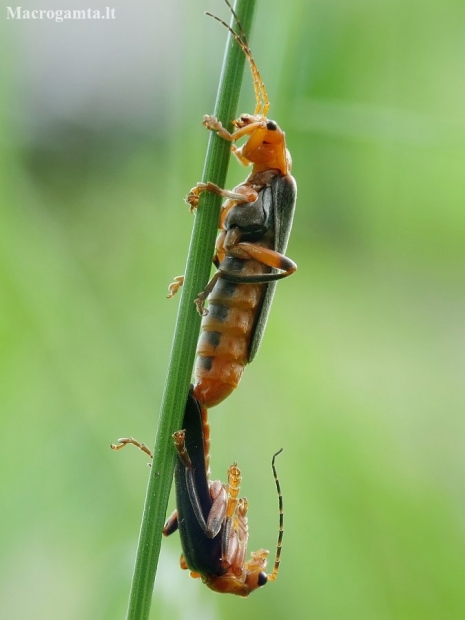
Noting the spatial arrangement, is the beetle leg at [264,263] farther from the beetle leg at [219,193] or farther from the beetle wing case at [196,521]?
the beetle wing case at [196,521]

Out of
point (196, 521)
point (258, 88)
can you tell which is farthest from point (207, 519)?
point (258, 88)

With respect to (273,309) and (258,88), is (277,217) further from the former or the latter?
(273,309)

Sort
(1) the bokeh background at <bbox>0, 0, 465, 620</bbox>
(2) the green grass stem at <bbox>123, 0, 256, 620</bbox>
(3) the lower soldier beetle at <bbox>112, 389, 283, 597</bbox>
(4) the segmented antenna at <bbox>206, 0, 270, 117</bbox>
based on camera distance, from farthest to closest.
A: (1) the bokeh background at <bbox>0, 0, 465, 620</bbox> → (3) the lower soldier beetle at <bbox>112, 389, 283, 597</bbox> → (4) the segmented antenna at <bbox>206, 0, 270, 117</bbox> → (2) the green grass stem at <bbox>123, 0, 256, 620</bbox>

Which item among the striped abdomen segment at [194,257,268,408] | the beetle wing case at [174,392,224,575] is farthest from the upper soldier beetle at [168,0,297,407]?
the beetle wing case at [174,392,224,575]

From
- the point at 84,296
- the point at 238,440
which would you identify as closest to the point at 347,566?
the point at 238,440

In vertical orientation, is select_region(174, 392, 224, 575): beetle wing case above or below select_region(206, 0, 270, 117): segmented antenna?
below

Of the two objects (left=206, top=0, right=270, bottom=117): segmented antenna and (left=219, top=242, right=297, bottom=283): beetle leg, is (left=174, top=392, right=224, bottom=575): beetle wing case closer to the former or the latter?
(left=219, top=242, right=297, bottom=283): beetle leg

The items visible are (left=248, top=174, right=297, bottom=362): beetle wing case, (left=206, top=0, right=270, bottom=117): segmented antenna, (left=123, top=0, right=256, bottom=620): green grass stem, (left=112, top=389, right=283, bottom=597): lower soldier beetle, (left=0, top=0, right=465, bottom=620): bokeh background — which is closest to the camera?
(left=123, top=0, right=256, bottom=620): green grass stem
